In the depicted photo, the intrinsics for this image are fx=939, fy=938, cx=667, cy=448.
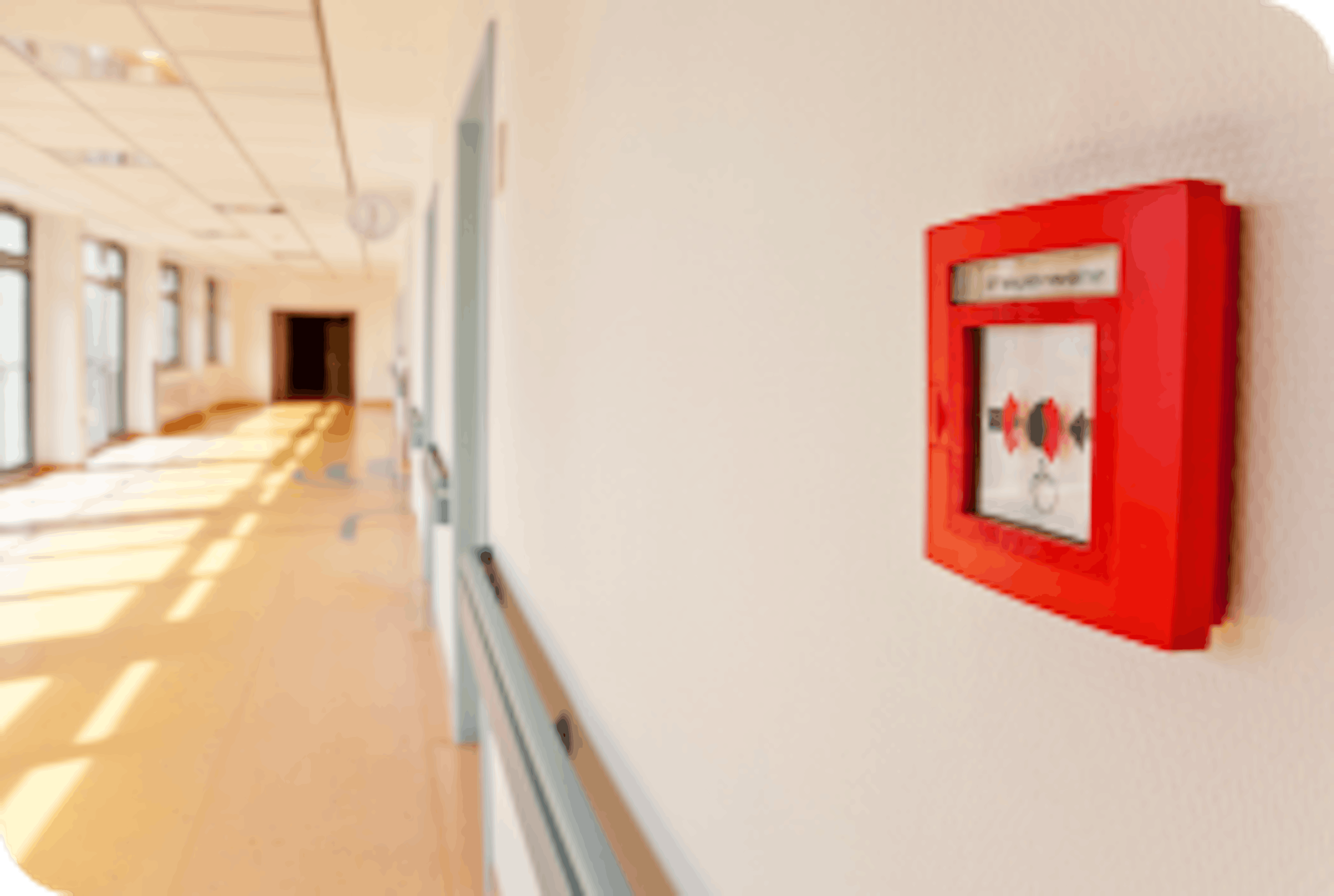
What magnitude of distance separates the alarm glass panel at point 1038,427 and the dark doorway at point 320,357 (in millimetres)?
25626

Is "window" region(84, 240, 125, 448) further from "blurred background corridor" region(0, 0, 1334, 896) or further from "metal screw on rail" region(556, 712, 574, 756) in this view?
"metal screw on rail" region(556, 712, 574, 756)

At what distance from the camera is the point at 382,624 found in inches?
211

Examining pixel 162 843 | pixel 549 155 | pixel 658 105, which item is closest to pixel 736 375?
pixel 658 105

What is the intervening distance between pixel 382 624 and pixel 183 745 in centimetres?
172

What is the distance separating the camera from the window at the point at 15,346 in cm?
964

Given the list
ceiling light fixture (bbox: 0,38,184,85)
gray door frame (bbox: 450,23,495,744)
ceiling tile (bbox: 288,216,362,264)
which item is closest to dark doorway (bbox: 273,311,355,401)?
ceiling tile (bbox: 288,216,362,264)

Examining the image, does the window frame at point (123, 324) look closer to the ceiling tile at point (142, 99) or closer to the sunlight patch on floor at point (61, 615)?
the ceiling tile at point (142, 99)

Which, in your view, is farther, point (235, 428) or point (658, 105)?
point (235, 428)

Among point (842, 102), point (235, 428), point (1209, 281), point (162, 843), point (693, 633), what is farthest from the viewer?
point (235, 428)

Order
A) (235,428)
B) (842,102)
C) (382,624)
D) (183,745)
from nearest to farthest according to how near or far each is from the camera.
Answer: (842,102) < (183,745) < (382,624) < (235,428)

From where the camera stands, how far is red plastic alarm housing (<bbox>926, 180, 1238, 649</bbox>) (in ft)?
1.08

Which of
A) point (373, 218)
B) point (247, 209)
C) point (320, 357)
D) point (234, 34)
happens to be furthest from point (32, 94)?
point (320, 357)

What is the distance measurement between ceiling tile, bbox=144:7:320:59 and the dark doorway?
2108 cm

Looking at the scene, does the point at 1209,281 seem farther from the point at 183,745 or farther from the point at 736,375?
the point at 183,745
